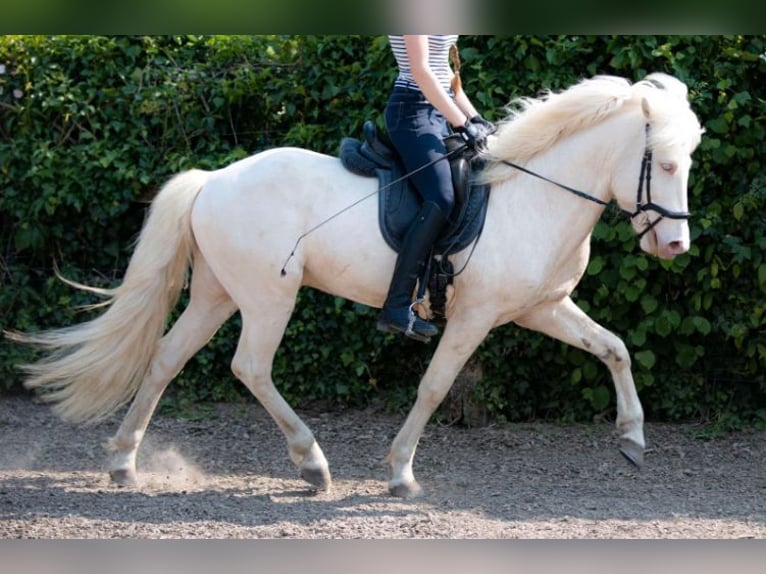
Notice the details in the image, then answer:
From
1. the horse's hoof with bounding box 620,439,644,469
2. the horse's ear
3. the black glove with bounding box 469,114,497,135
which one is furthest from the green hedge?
the horse's ear

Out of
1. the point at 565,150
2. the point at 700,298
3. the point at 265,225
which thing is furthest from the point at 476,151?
the point at 700,298

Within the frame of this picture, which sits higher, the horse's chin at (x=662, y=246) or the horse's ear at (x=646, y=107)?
the horse's ear at (x=646, y=107)

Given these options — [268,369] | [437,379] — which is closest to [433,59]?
[437,379]

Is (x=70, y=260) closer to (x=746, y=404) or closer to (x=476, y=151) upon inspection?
(x=476, y=151)

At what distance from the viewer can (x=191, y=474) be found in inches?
224

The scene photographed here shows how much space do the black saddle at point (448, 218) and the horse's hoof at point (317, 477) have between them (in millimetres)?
1079

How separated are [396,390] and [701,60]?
304cm

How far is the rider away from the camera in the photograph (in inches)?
185

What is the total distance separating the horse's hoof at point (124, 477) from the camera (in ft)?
17.5

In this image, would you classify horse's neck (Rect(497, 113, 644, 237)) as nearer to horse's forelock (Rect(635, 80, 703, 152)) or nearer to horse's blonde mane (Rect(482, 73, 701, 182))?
horse's blonde mane (Rect(482, 73, 701, 182))

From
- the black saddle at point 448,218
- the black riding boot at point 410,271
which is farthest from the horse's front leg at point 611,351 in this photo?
the black riding boot at point 410,271

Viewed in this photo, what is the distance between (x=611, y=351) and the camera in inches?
203

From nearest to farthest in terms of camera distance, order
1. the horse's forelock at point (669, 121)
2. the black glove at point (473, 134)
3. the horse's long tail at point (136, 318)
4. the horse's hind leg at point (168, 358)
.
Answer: the horse's forelock at point (669, 121) → the black glove at point (473, 134) → the horse's long tail at point (136, 318) → the horse's hind leg at point (168, 358)

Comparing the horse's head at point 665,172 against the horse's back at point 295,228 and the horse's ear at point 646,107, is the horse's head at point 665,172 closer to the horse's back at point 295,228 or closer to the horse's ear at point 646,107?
the horse's ear at point 646,107
